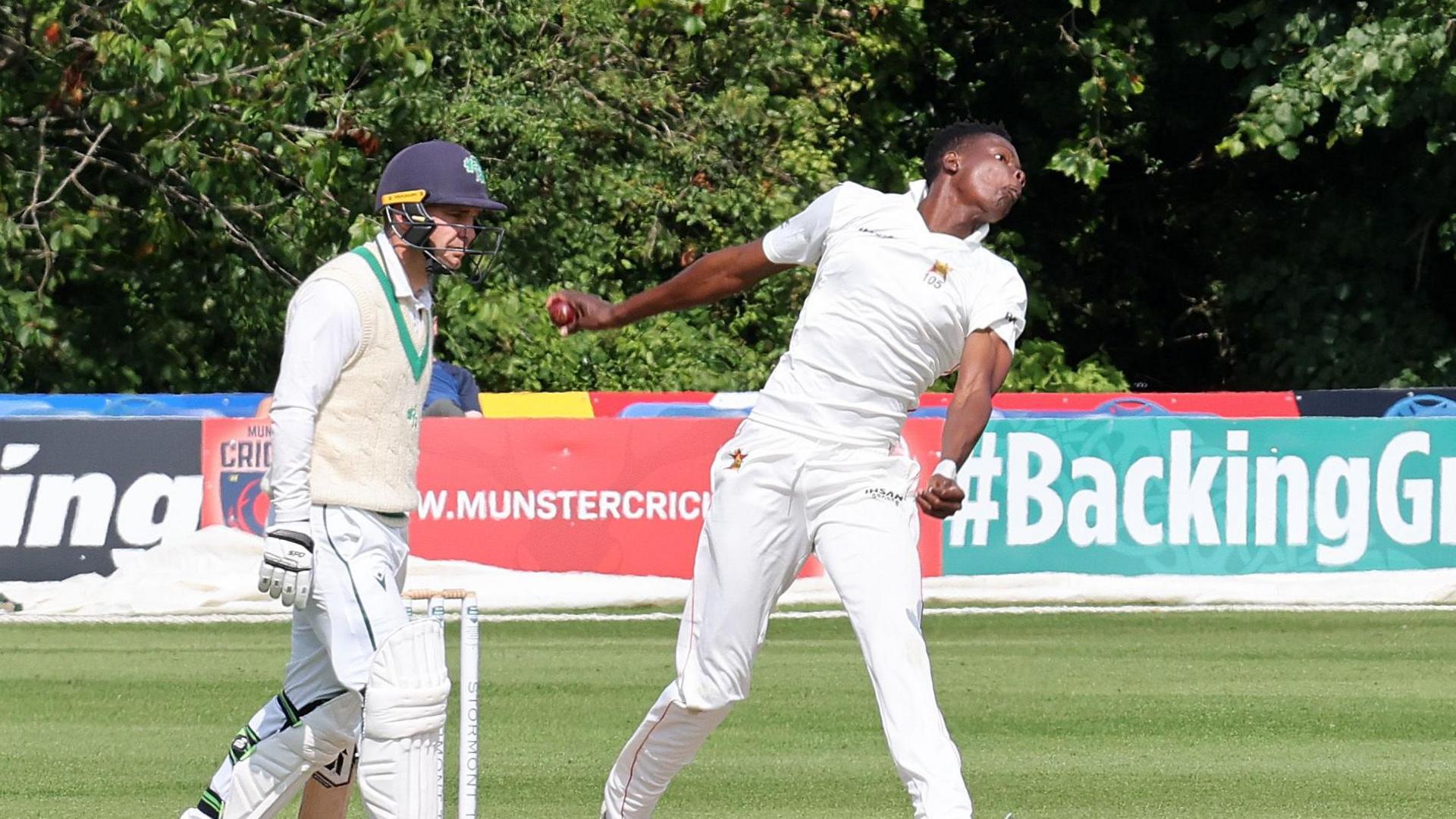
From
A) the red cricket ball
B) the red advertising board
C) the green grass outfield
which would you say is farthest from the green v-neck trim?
the red advertising board

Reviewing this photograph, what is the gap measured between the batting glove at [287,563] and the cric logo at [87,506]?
911 centimetres

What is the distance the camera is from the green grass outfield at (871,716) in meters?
7.56

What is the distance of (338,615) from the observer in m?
5.31

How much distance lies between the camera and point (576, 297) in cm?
618

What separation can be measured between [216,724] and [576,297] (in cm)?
402

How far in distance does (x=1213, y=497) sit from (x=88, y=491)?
24.4ft

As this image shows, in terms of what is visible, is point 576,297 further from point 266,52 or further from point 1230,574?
point 266,52

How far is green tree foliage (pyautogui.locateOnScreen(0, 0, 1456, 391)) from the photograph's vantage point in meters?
19.2

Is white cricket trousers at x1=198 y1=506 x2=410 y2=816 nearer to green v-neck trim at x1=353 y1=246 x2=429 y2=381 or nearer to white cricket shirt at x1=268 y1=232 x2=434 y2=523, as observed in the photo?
white cricket shirt at x1=268 y1=232 x2=434 y2=523

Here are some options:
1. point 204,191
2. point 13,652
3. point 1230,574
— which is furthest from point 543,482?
point 204,191

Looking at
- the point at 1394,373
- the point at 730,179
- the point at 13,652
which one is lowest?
the point at 13,652

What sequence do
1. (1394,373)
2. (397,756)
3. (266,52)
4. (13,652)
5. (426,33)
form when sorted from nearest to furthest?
(397,756) < (13,652) < (266,52) < (426,33) < (1394,373)

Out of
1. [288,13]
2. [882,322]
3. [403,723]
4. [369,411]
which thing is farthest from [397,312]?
[288,13]

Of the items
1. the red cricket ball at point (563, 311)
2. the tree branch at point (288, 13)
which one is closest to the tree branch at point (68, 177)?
the tree branch at point (288, 13)
